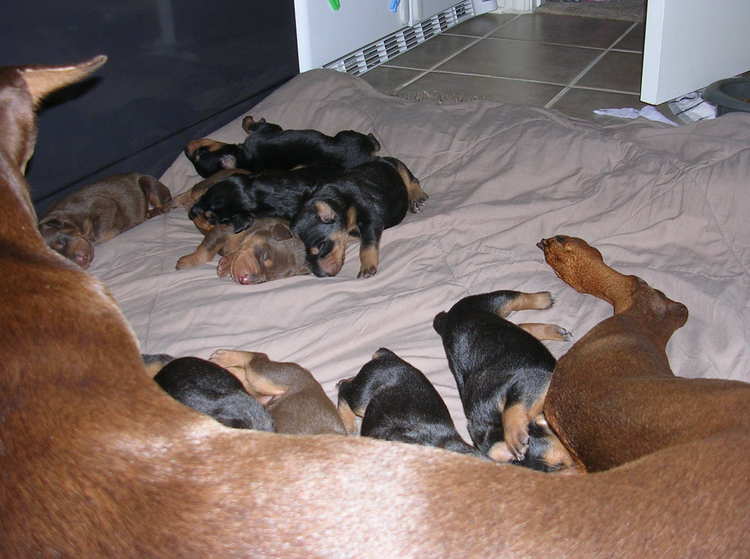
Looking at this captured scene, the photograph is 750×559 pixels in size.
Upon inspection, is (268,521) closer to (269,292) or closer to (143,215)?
(269,292)

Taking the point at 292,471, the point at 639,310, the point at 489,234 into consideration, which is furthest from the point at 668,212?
the point at 292,471

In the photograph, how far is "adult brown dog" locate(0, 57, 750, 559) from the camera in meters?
1.01

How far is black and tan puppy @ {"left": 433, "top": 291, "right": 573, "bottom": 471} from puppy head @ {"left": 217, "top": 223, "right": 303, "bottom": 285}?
894 mm

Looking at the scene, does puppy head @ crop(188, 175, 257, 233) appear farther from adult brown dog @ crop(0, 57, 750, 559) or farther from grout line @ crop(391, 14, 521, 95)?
adult brown dog @ crop(0, 57, 750, 559)

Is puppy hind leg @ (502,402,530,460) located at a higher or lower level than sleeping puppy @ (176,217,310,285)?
lower

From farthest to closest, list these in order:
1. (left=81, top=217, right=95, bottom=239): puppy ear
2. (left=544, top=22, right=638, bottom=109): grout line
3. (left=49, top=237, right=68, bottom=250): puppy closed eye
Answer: (left=544, top=22, right=638, bottom=109): grout line < (left=81, top=217, right=95, bottom=239): puppy ear < (left=49, top=237, right=68, bottom=250): puppy closed eye

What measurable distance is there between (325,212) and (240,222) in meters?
0.43

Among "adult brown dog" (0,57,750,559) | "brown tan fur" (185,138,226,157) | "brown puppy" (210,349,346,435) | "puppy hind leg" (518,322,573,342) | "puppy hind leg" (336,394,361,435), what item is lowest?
"puppy hind leg" (336,394,361,435)

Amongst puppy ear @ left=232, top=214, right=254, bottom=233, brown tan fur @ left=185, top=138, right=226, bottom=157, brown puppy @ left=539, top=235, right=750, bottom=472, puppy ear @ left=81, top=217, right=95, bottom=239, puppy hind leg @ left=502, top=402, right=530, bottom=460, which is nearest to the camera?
brown puppy @ left=539, top=235, right=750, bottom=472

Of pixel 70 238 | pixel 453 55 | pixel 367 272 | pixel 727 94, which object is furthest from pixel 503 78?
pixel 70 238

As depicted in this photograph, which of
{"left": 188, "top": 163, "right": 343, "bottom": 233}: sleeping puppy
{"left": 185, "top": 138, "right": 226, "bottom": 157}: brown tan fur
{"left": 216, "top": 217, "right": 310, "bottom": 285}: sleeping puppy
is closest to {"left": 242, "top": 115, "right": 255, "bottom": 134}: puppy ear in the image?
{"left": 185, "top": 138, "right": 226, "bottom": 157}: brown tan fur

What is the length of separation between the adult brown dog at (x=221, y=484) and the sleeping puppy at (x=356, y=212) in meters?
2.33

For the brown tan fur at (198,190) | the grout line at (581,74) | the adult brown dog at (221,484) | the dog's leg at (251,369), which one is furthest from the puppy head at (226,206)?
the adult brown dog at (221,484)

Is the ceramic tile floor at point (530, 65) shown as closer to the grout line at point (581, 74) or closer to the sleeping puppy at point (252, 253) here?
the grout line at point (581, 74)
